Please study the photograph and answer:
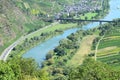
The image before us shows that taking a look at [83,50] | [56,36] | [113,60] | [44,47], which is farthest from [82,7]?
[113,60]

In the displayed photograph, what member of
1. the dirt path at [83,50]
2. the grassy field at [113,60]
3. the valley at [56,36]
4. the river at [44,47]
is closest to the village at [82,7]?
the valley at [56,36]

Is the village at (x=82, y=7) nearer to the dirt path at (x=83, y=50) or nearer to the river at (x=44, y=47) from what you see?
the river at (x=44, y=47)

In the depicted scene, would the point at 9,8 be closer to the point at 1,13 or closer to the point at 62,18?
the point at 1,13

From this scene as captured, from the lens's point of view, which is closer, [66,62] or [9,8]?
[66,62]

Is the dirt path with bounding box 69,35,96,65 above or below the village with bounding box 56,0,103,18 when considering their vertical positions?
below

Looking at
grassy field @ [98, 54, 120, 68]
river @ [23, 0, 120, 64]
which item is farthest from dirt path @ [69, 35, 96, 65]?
river @ [23, 0, 120, 64]

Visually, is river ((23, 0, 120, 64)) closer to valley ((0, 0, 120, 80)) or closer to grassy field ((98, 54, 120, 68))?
valley ((0, 0, 120, 80))

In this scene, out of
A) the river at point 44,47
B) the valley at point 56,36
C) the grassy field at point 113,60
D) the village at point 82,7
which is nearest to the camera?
the grassy field at point 113,60

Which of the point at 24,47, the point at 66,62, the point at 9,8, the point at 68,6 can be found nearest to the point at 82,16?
the point at 68,6
